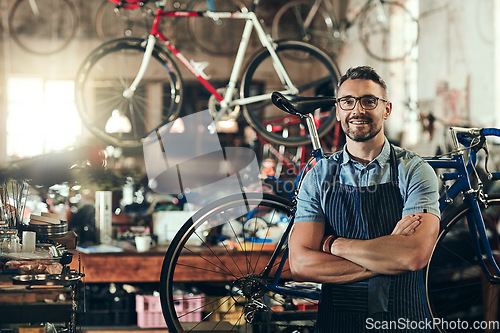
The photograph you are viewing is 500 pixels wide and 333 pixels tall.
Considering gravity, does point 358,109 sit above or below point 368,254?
above

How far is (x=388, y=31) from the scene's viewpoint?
7.61m

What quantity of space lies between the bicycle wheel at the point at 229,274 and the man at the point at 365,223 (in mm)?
456

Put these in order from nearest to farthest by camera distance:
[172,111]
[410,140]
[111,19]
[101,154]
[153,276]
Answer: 1. [153,276]
2. [101,154]
3. [172,111]
4. [410,140]
5. [111,19]

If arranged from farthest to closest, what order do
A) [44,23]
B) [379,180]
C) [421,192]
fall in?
1. [44,23]
2. [379,180]
3. [421,192]

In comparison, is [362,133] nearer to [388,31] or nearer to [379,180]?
[379,180]

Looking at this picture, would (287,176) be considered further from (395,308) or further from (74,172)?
(395,308)

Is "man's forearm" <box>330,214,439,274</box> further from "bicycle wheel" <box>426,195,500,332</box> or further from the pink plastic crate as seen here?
"bicycle wheel" <box>426,195,500,332</box>

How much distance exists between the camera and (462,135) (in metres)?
2.89

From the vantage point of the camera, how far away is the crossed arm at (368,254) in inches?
83.8

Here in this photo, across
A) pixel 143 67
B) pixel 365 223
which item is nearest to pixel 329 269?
pixel 365 223

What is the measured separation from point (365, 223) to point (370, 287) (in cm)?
26

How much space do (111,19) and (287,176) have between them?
20.0 feet

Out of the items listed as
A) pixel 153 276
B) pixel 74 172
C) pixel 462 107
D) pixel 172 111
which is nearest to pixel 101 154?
pixel 74 172

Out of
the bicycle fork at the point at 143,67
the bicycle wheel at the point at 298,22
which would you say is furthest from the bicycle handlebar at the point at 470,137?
the bicycle wheel at the point at 298,22
